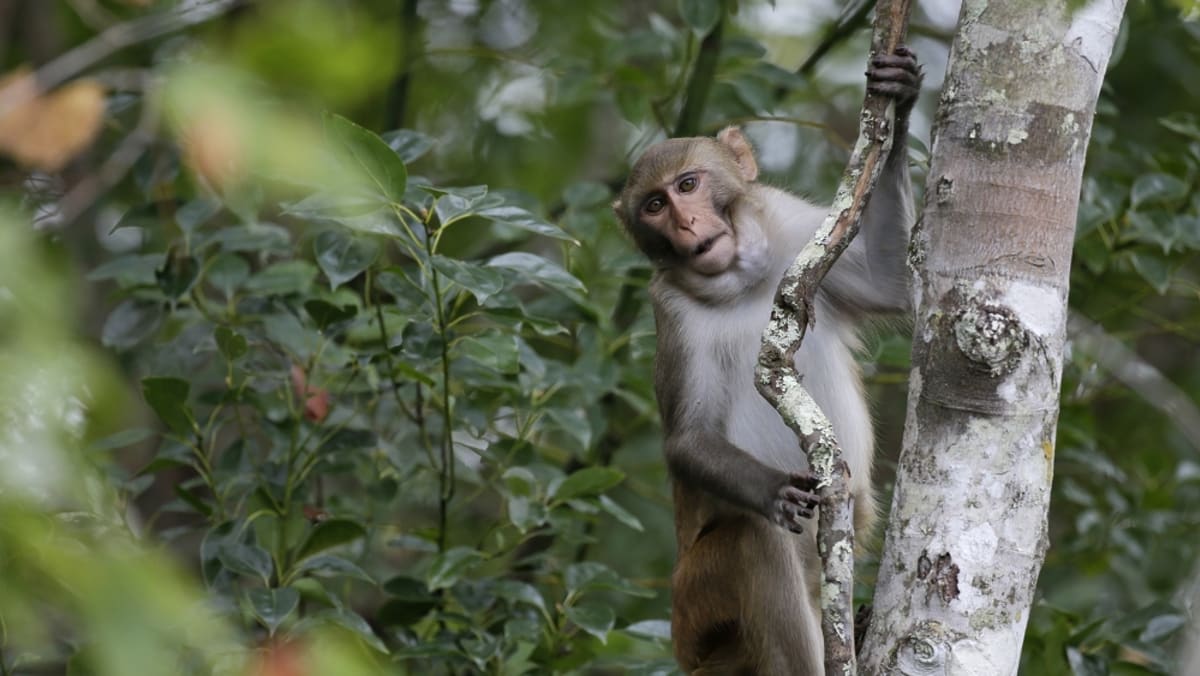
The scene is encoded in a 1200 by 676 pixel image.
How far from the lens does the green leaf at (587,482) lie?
505 cm

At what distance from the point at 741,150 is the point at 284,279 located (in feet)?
6.32

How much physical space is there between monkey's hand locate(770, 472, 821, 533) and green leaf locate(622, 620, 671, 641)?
0.91 m

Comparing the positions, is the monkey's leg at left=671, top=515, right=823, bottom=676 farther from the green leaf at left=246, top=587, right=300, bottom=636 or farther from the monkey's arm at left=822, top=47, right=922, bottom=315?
the green leaf at left=246, top=587, right=300, bottom=636

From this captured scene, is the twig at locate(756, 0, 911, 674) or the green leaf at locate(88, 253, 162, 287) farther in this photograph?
the green leaf at locate(88, 253, 162, 287)

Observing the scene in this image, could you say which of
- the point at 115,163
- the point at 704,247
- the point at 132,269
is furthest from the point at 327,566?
the point at 115,163

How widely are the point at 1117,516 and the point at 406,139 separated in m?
3.79

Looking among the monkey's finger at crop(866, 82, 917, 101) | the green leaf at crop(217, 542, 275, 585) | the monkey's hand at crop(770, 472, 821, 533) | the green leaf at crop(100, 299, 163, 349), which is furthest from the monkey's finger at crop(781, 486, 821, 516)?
the green leaf at crop(100, 299, 163, 349)

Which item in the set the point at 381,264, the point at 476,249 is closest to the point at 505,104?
the point at 476,249

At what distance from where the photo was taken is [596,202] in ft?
20.1

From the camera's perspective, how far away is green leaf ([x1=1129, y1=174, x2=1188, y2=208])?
19.2 ft

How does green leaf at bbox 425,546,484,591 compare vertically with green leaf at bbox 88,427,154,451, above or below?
above

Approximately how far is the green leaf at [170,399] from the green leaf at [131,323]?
0.66m

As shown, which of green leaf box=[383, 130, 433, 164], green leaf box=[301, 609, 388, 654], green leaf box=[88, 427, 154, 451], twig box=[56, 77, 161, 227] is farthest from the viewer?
green leaf box=[88, 427, 154, 451]

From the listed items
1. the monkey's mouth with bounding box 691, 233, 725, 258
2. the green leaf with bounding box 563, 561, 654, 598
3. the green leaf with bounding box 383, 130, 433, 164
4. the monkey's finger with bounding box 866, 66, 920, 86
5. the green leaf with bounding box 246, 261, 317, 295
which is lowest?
the green leaf with bounding box 563, 561, 654, 598
